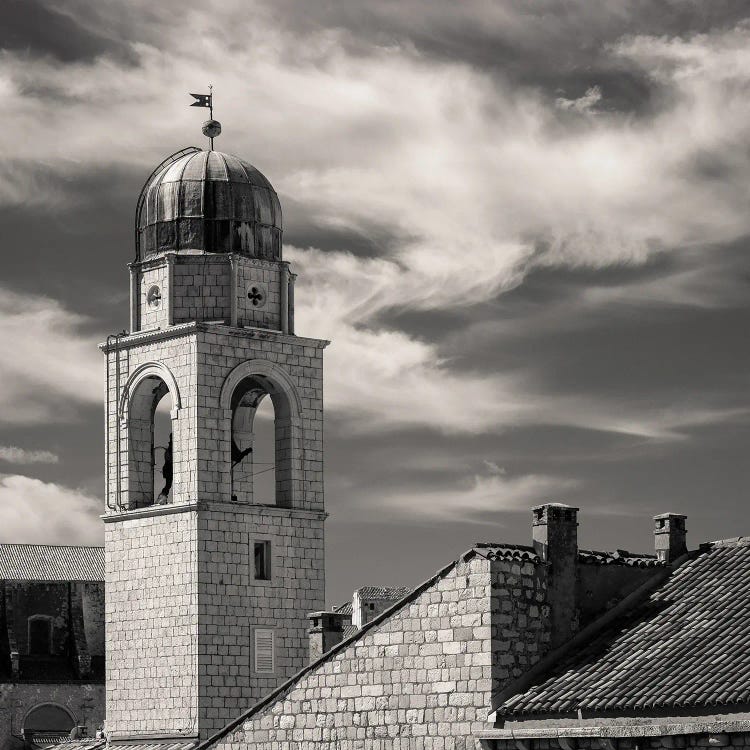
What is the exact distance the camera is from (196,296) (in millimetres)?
42688

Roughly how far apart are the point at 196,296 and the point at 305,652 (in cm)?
824

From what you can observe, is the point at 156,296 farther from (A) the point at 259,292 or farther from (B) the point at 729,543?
(B) the point at 729,543

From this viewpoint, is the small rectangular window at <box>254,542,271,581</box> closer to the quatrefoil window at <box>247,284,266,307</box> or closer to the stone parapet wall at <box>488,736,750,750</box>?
the quatrefoil window at <box>247,284,266,307</box>

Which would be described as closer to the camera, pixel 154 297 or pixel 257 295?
pixel 154 297

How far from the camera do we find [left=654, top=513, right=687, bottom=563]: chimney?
29.7 meters

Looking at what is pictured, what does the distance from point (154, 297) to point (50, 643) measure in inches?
1792

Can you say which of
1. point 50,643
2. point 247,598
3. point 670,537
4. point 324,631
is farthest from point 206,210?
point 50,643

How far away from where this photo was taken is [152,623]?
137 ft

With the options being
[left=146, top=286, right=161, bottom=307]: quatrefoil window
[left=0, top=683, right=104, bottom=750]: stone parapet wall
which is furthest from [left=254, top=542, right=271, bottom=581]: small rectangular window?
[left=0, top=683, right=104, bottom=750]: stone parapet wall

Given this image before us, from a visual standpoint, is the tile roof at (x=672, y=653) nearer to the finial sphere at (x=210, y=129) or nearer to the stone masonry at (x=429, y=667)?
the stone masonry at (x=429, y=667)

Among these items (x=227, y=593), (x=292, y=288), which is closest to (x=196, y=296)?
(x=292, y=288)

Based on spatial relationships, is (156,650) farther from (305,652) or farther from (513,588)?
(513,588)

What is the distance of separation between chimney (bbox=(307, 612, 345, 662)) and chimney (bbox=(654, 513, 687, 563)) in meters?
9.53

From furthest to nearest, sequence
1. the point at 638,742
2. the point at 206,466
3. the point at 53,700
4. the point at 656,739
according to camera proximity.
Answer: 1. the point at 53,700
2. the point at 206,466
3. the point at 638,742
4. the point at 656,739
